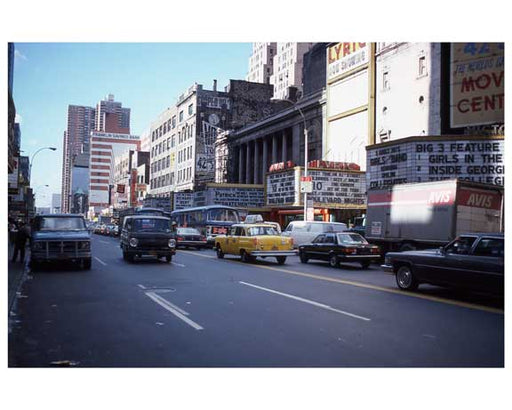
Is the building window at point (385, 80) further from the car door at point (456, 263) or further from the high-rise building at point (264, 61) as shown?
the high-rise building at point (264, 61)

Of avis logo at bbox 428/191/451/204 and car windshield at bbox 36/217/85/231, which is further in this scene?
avis logo at bbox 428/191/451/204

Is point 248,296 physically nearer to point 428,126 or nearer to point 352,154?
point 428,126

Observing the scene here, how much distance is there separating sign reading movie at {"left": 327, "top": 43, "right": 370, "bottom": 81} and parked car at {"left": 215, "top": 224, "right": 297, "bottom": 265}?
20.8m

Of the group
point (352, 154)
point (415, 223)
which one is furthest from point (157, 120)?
point (415, 223)

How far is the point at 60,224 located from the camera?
18.1 meters

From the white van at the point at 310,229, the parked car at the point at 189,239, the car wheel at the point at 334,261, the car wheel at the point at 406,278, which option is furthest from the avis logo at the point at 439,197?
the parked car at the point at 189,239

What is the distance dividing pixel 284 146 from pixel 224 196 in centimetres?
917

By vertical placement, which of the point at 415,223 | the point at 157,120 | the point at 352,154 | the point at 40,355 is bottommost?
the point at 40,355

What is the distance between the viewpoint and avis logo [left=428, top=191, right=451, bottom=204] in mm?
19516

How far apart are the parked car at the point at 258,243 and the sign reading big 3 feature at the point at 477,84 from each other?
14359 mm

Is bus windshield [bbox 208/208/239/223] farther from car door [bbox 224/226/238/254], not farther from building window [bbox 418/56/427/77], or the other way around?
building window [bbox 418/56/427/77]

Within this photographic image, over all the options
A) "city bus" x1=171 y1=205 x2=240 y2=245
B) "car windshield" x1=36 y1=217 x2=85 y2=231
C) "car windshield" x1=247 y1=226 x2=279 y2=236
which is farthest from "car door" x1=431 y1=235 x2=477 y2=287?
"city bus" x1=171 y1=205 x2=240 y2=245

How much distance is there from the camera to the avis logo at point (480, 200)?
64.3 ft

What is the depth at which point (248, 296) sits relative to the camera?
11570 millimetres
